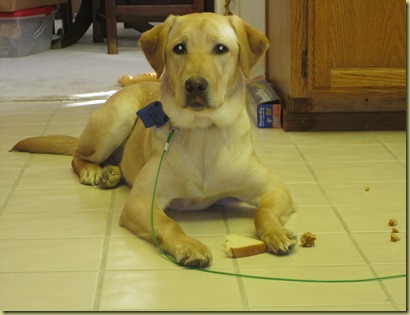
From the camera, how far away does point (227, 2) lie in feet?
15.1

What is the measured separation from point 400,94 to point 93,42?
161 inches

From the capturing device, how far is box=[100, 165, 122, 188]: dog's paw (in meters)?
2.95

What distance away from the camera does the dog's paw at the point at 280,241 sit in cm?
226

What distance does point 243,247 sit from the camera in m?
2.27

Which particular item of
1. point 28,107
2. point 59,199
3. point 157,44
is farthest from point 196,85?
point 28,107

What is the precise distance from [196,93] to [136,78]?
2.56 m

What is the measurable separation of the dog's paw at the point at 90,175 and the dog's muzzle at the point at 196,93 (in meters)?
0.74

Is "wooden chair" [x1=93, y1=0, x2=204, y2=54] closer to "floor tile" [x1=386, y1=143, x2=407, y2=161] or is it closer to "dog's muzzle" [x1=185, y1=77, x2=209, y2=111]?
"floor tile" [x1=386, y1=143, x2=407, y2=161]

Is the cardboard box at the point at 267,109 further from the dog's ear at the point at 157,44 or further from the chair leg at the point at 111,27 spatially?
the chair leg at the point at 111,27

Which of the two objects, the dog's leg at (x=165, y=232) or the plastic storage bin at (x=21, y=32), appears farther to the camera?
the plastic storage bin at (x=21, y=32)

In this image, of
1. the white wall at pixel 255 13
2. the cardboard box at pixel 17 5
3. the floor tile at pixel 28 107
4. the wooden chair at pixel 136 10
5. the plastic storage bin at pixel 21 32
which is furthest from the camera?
the wooden chair at pixel 136 10

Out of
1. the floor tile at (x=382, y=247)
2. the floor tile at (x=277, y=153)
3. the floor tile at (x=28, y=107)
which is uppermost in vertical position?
the floor tile at (x=382, y=247)

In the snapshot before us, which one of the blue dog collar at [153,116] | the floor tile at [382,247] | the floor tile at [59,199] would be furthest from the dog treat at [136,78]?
the floor tile at [382,247]

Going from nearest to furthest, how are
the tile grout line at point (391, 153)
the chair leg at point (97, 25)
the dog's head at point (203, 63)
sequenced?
the dog's head at point (203, 63) < the tile grout line at point (391, 153) < the chair leg at point (97, 25)
